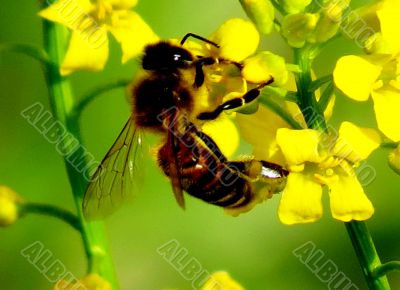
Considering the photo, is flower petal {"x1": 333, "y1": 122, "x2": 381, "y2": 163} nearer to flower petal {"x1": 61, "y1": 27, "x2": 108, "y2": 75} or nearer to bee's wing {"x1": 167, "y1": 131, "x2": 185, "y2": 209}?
bee's wing {"x1": 167, "y1": 131, "x2": 185, "y2": 209}

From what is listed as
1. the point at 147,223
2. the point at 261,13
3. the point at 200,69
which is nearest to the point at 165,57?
the point at 200,69

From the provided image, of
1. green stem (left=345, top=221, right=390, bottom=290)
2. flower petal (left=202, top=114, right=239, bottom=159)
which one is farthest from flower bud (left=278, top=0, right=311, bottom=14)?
green stem (left=345, top=221, right=390, bottom=290)

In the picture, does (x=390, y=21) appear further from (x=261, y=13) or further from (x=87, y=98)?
(x=87, y=98)

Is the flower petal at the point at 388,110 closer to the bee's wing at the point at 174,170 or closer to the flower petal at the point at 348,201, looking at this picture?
the flower petal at the point at 348,201

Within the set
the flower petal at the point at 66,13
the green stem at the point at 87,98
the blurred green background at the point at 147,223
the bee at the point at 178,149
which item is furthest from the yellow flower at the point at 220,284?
the blurred green background at the point at 147,223

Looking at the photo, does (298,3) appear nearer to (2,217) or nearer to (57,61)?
(57,61)

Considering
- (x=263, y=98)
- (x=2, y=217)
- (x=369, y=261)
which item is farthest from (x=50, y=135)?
(x=369, y=261)
